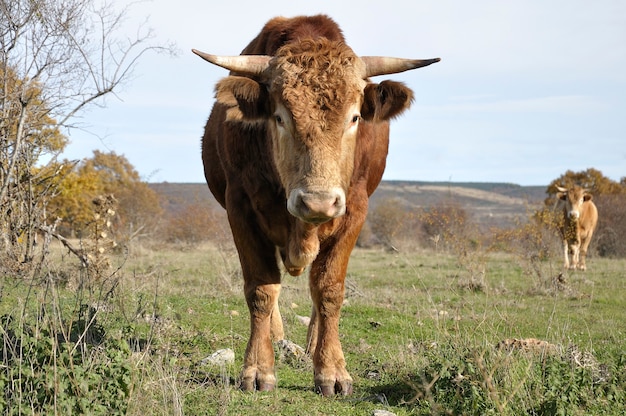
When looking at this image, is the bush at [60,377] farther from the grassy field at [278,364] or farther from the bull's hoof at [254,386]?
the bull's hoof at [254,386]

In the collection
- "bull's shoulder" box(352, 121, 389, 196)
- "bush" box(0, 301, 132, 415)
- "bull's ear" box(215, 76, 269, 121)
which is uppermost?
"bull's ear" box(215, 76, 269, 121)

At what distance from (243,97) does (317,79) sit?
0.67 meters

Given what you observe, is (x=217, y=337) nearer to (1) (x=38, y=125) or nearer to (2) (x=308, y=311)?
(2) (x=308, y=311)

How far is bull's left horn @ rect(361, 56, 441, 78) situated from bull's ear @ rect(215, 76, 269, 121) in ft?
2.87

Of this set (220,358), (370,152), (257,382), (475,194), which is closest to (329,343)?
(257,382)

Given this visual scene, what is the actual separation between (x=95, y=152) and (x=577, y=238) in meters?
35.8

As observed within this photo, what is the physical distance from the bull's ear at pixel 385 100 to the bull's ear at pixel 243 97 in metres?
0.82

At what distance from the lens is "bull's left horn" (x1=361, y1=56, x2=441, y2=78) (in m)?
5.82

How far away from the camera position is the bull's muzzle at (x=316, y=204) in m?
4.72

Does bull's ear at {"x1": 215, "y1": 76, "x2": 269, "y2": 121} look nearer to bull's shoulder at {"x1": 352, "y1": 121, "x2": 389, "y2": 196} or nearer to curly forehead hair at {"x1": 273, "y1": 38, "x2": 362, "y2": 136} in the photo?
curly forehead hair at {"x1": 273, "y1": 38, "x2": 362, "y2": 136}

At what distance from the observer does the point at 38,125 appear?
35.1ft

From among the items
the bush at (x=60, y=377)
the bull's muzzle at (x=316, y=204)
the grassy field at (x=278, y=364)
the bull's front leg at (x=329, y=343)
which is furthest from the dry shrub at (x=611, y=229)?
the bush at (x=60, y=377)

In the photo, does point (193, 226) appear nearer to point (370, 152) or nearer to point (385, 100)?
point (370, 152)

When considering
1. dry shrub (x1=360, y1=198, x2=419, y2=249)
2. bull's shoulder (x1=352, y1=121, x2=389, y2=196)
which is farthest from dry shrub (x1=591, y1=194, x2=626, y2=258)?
bull's shoulder (x1=352, y1=121, x2=389, y2=196)
